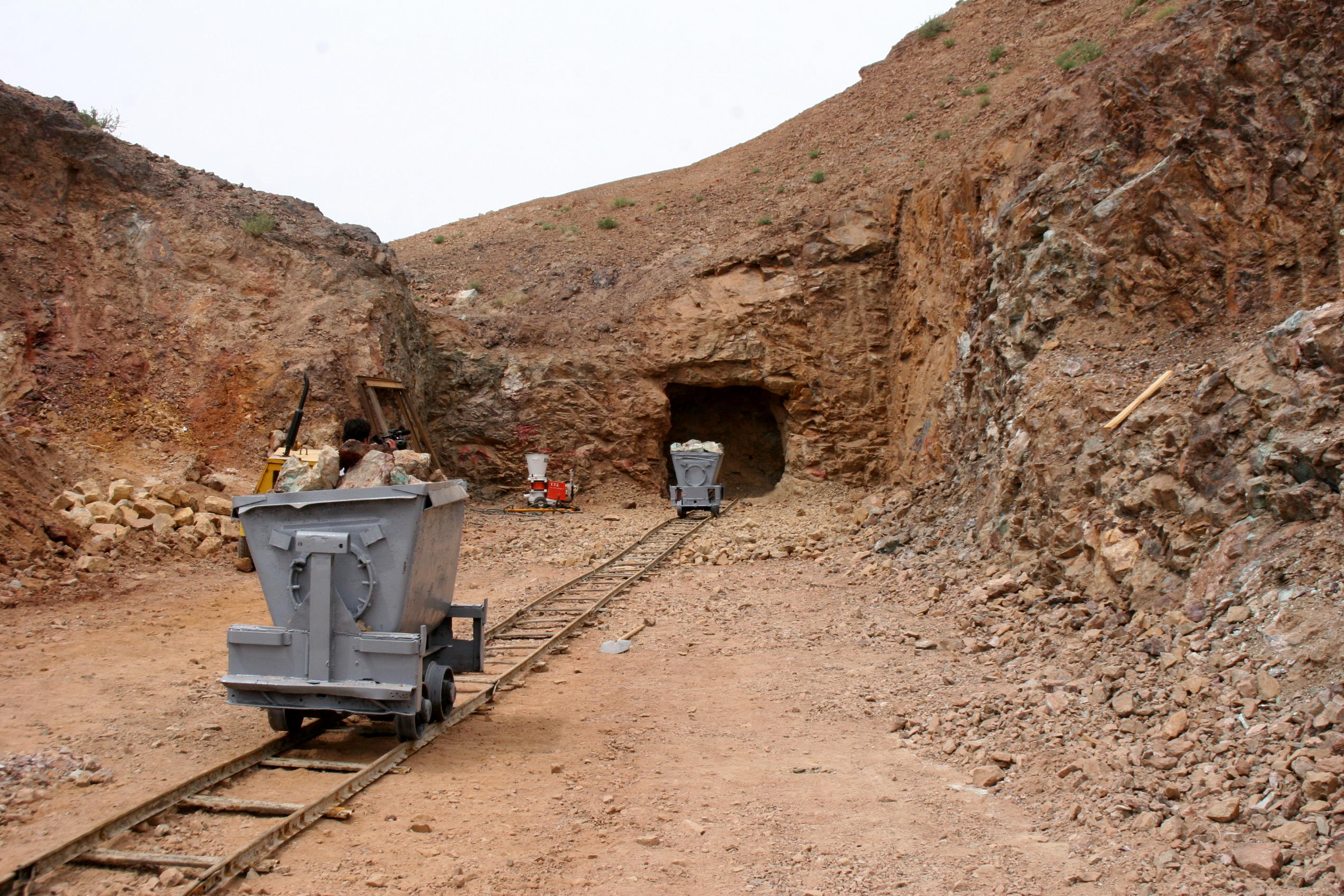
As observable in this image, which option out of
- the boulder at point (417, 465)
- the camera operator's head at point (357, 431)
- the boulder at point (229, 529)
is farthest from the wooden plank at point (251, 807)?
the boulder at point (417, 465)

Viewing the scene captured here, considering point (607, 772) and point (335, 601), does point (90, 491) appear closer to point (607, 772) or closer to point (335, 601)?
point (335, 601)

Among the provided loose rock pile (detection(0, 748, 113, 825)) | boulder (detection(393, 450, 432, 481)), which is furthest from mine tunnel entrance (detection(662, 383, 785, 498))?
loose rock pile (detection(0, 748, 113, 825))

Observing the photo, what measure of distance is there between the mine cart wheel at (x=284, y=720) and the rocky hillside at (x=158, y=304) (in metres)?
A: 9.86

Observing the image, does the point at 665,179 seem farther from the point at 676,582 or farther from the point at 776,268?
the point at 676,582

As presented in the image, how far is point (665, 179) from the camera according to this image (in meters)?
39.3

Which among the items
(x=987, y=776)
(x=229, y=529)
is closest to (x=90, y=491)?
(x=229, y=529)

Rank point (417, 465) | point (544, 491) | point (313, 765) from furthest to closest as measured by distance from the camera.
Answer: point (544, 491) < point (417, 465) < point (313, 765)

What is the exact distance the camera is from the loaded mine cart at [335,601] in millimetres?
5250

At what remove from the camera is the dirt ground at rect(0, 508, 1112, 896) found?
4074 mm

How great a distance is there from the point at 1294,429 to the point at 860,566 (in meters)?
6.20

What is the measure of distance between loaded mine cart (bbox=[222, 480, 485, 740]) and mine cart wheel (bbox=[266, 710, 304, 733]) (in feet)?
0.81

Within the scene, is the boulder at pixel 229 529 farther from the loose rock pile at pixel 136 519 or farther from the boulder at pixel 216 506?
the boulder at pixel 216 506

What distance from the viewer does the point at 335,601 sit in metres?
5.30

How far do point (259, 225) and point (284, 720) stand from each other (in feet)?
53.1
